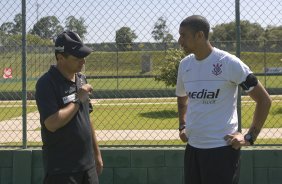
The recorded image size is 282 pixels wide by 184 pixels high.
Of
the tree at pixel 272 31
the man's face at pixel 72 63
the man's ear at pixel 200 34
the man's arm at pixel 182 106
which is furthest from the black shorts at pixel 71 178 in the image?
the tree at pixel 272 31

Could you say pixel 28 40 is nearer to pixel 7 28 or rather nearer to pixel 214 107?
pixel 7 28

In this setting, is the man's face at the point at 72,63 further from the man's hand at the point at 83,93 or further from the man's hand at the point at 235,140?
the man's hand at the point at 235,140

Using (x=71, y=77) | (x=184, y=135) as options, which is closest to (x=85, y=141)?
(x=71, y=77)

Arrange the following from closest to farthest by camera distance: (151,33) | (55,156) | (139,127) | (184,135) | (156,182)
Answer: (55,156)
(184,135)
(156,182)
(151,33)
(139,127)

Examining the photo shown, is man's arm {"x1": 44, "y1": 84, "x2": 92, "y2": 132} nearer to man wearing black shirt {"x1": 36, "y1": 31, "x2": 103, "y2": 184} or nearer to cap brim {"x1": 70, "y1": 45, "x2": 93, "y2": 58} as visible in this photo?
man wearing black shirt {"x1": 36, "y1": 31, "x2": 103, "y2": 184}

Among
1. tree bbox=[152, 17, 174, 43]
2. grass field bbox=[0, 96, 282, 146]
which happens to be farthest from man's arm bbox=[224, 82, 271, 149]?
grass field bbox=[0, 96, 282, 146]

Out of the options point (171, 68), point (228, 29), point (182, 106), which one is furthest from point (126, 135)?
point (171, 68)

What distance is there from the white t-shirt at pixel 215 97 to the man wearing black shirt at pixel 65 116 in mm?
840

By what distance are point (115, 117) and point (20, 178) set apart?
30.0ft

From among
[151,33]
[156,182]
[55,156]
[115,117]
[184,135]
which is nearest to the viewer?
[55,156]

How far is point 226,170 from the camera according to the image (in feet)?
11.1

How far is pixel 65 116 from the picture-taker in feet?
10.6

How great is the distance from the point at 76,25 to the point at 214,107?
9.81 feet

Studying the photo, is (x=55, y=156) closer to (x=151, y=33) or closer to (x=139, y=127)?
(x=151, y=33)
